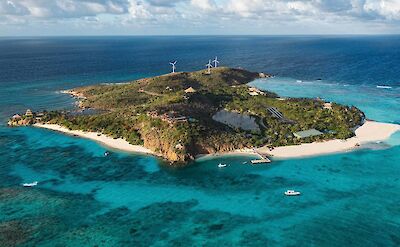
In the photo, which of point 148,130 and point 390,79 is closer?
point 148,130

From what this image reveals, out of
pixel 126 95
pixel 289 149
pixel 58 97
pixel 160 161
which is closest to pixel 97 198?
pixel 160 161

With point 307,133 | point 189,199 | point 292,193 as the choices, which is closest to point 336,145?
point 307,133

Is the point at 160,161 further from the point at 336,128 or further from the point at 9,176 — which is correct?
the point at 336,128

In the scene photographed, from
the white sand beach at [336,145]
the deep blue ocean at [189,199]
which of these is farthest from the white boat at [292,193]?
the white sand beach at [336,145]

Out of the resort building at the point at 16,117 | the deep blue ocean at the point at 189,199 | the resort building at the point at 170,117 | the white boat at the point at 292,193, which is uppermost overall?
the resort building at the point at 170,117

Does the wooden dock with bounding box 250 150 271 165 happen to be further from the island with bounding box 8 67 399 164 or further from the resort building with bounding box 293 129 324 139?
the resort building with bounding box 293 129 324 139

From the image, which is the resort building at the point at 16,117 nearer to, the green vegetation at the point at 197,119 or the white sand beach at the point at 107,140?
the green vegetation at the point at 197,119
